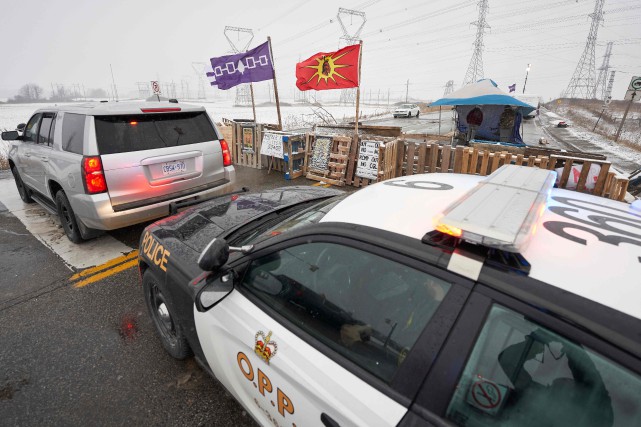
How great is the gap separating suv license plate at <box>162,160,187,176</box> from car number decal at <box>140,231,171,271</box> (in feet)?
5.15

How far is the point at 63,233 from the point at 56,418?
3.58 m

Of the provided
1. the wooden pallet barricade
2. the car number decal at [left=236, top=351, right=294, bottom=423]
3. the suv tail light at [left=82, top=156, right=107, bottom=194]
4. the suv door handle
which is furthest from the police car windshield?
the wooden pallet barricade

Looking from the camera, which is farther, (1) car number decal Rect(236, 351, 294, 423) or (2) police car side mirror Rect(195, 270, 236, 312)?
(2) police car side mirror Rect(195, 270, 236, 312)

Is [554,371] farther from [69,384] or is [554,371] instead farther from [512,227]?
[69,384]

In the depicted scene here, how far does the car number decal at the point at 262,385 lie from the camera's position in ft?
4.72

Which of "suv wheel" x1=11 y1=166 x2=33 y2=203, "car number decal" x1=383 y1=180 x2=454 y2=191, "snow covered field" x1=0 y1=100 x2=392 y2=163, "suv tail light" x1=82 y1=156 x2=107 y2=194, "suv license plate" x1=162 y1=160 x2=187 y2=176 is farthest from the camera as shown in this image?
"snow covered field" x1=0 y1=100 x2=392 y2=163

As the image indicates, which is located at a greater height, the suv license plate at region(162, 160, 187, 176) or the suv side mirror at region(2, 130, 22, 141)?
the suv side mirror at region(2, 130, 22, 141)

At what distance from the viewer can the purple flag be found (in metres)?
8.94

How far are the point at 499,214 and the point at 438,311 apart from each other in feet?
1.38

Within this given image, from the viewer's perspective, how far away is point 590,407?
935 millimetres

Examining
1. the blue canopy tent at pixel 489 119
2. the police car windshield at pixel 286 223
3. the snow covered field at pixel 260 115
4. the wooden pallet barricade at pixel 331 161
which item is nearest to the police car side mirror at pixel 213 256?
the police car windshield at pixel 286 223

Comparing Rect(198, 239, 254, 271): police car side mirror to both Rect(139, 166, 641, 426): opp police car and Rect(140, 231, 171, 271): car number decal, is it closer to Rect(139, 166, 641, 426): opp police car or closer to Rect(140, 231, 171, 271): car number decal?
Rect(139, 166, 641, 426): opp police car

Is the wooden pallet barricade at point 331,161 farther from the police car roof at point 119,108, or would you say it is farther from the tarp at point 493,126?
the tarp at point 493,126

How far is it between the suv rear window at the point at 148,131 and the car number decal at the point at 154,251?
1.67 meters
